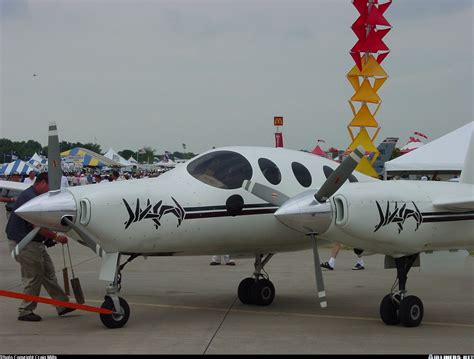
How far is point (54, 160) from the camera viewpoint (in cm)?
948

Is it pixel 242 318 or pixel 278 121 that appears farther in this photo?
pixel 278 121

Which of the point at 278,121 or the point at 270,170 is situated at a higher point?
the point at 278,121

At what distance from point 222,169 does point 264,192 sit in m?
0.78

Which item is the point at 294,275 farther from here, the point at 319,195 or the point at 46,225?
the point at 46,225

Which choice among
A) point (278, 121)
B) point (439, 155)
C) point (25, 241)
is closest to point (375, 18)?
point (439, 155)

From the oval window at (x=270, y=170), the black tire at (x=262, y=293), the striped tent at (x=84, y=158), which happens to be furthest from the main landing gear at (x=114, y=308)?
the striped tent at (x=84, y=158)

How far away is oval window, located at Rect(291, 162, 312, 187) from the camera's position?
1065cm

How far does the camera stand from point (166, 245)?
31.4ft

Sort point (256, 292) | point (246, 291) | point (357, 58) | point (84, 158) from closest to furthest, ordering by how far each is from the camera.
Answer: point (256, 292) < point (246, 291) < point (357, 58) < point (84, 158)

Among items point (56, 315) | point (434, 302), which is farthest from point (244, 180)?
point (434, 302)

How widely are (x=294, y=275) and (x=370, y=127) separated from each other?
16.6 metres

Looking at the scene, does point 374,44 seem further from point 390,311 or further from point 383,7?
point 390,311

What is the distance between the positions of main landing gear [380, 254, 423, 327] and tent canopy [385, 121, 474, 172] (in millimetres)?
17549

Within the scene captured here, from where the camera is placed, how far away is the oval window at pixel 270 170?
1039 cm
